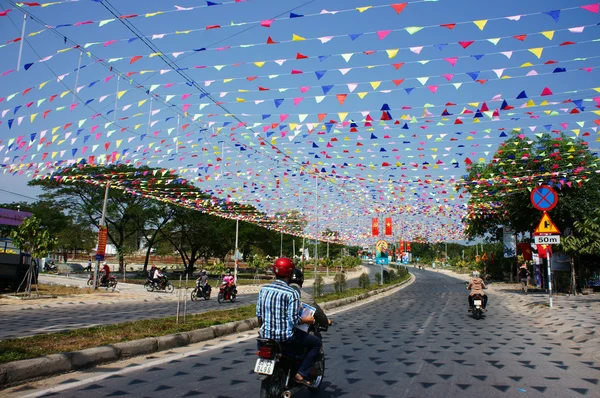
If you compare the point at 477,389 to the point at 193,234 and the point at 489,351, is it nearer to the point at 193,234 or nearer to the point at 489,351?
the point at 489,351

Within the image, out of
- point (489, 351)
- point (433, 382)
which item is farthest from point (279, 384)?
point (489, 351)

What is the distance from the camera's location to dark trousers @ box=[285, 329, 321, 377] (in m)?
4.68

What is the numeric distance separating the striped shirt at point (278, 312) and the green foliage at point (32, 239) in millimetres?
18005

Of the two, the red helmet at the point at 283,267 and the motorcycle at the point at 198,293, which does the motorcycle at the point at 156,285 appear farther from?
the red helmet at the point at 283,267

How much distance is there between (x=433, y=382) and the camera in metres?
6.00

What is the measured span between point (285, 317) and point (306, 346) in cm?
47

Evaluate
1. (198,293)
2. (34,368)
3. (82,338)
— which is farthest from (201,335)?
(198,293)

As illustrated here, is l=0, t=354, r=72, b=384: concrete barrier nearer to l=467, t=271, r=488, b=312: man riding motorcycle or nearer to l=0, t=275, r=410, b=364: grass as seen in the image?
l=0, t=275, r=410, b=364: grass

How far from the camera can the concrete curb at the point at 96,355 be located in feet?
18.5

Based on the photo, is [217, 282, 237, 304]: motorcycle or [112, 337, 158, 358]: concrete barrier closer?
[112, 337, 158, 358]: concrete barrier

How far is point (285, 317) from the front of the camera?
4516mm

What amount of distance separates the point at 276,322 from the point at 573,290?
22984 mm

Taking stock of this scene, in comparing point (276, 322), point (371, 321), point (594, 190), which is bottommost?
point (371, 321)

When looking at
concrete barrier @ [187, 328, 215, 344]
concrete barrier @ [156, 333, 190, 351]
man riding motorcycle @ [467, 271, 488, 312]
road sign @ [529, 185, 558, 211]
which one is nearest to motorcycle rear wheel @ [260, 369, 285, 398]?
concrete barrier @ [156, 333, 190, 351]
